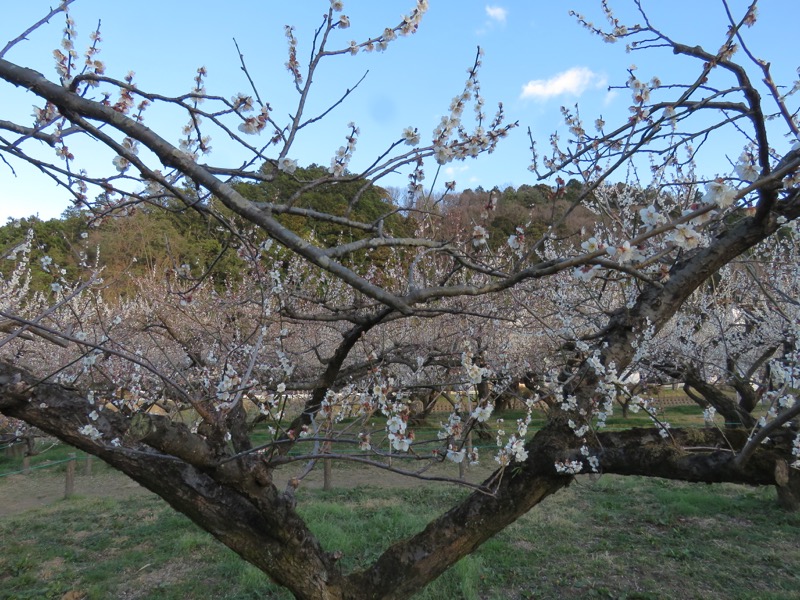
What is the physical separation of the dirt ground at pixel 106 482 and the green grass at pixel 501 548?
0.98 m

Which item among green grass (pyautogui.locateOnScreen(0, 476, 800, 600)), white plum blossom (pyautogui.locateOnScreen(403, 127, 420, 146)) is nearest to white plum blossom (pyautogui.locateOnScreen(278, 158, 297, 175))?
white plum blossom (pyautogui.locateOnScreen(403, 127, 420, 146))

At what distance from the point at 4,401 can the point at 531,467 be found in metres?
2.65

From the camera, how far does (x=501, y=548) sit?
525cm

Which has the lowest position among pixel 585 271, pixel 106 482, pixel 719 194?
pixel 106 482

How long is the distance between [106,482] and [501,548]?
7496 mm

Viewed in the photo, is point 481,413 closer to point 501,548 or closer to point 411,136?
point 411,136

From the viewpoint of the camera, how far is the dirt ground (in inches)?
327

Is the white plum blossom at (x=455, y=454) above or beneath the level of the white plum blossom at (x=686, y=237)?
beneath

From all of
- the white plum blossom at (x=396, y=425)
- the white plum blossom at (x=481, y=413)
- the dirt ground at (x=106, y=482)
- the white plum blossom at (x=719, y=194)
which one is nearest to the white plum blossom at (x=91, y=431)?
the white plum blossom at (x=396, y=425)

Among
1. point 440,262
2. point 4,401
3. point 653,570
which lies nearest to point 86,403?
point 4,401

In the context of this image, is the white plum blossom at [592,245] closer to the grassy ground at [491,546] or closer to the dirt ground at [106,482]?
the grassy ground at [491,546]

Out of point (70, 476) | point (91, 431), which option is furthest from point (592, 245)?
point (70, 476)

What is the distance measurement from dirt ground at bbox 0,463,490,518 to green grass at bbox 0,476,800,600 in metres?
0.98

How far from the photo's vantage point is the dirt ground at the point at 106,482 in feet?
27.3
